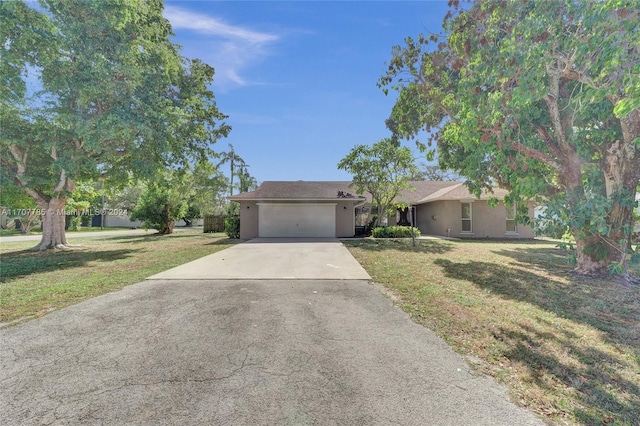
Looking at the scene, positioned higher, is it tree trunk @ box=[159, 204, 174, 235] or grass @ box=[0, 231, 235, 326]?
tree trunk @ box=[159, 204, 174, 235]

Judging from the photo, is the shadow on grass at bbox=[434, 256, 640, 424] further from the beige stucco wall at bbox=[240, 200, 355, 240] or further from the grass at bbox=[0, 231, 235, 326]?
the beige stucco wall at bbox=[240, 200, 355, 240]

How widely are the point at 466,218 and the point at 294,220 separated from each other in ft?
35.6

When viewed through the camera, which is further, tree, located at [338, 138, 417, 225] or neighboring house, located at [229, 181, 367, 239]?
neighboring house, located at [229, 181, 367, 239]

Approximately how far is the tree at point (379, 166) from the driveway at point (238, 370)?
12.4 m

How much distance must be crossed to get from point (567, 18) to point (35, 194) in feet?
62.2

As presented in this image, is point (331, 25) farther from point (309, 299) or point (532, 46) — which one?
point (309, 299)

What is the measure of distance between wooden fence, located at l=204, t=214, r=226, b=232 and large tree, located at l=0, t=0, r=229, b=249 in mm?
12420

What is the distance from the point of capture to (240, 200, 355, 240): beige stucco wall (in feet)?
59.9

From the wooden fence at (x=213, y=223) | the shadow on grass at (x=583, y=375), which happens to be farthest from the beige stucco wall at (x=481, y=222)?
the wooden fence at (x=213, y=223)

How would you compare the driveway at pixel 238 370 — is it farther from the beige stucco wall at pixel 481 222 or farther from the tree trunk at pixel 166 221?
the tree trunk at pixel 166 221

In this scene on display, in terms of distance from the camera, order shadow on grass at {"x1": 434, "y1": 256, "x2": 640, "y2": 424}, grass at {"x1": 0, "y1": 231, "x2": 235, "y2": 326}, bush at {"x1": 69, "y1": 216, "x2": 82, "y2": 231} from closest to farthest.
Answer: shadow on grass at {"x1": 434, "y1": 256, "x2": 640, "y2": 424}, grass at {"x1": 0, "y1": 231, "x2": 235, "y2": 326}, bush at {"x1": 69, "y1": 216, "x2": 82, "y2": 231}

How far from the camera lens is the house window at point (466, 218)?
58.9ft

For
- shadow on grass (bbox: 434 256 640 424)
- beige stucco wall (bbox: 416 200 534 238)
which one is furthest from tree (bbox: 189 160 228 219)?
shadow on grass (bbox: 434 256 640 424)

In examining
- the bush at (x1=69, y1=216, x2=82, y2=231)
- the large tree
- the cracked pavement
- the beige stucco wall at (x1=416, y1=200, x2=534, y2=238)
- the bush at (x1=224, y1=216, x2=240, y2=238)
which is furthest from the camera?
the bush at (x1=69, y1=216, x2=82, y2=231)
